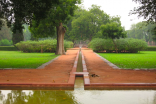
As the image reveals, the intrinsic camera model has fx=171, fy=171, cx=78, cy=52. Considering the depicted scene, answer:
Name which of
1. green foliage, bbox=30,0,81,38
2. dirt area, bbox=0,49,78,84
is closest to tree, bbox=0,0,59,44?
dirt area, bbox=0,49,78,84

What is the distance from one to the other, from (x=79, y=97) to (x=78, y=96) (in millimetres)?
98

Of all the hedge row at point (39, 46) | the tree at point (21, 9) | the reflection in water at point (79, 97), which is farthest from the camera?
the hedge row at point (39, 46)

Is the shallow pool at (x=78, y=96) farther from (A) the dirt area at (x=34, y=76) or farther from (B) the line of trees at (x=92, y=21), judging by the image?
(B) the line of trees at (x=92, y=21)

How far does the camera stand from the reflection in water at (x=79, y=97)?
444 cm

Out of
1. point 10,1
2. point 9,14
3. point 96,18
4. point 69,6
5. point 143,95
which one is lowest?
point 143,95

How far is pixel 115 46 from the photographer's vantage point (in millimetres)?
30250

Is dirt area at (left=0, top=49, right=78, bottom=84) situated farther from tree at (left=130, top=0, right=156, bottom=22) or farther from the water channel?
tree at (left=130, top=0, right=156, bottom=22)

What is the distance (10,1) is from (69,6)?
9.75 m

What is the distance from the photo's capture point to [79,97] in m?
4.82

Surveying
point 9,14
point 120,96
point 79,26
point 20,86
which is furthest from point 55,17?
point 79,26

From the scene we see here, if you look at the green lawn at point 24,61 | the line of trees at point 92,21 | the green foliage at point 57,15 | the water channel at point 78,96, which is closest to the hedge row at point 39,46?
the green foliage at point 57,15

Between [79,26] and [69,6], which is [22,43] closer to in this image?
[69,6]

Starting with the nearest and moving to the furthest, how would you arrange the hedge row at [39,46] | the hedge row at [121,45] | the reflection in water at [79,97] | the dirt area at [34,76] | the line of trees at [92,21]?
the reflection in water at [79,97]
the dirt area at [34,76]
the hedge row at [121,45]
the hedge row at [39,46]
the line of trees at [92,21]

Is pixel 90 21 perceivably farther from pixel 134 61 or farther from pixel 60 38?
pixel 134 61
